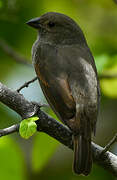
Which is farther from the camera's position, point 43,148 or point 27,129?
point 43,148

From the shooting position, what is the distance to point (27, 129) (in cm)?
392

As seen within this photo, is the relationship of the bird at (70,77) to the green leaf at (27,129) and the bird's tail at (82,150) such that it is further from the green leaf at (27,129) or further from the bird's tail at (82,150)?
the green leaf at (27,129)

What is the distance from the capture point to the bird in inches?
186

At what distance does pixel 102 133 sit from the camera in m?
7.00

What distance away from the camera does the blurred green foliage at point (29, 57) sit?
221 inches

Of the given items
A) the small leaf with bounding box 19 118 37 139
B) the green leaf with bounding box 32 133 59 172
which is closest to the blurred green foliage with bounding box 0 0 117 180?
the green leaf with bounding box 32 133 59 172

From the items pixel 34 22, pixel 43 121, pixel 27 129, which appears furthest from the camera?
pixel 34 22

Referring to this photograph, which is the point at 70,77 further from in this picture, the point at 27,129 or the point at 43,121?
the point at 27,129

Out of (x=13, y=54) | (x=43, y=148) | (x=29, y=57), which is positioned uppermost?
(x=13, y=54)

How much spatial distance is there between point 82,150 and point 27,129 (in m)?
0.89

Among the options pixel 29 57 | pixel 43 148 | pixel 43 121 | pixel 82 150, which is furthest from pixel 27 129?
pixel 29 57

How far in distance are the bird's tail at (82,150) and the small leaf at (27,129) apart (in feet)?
2.80

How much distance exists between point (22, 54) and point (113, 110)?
163 centimetres

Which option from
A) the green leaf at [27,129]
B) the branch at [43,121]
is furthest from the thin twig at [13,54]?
the green leaf at [27,129]
